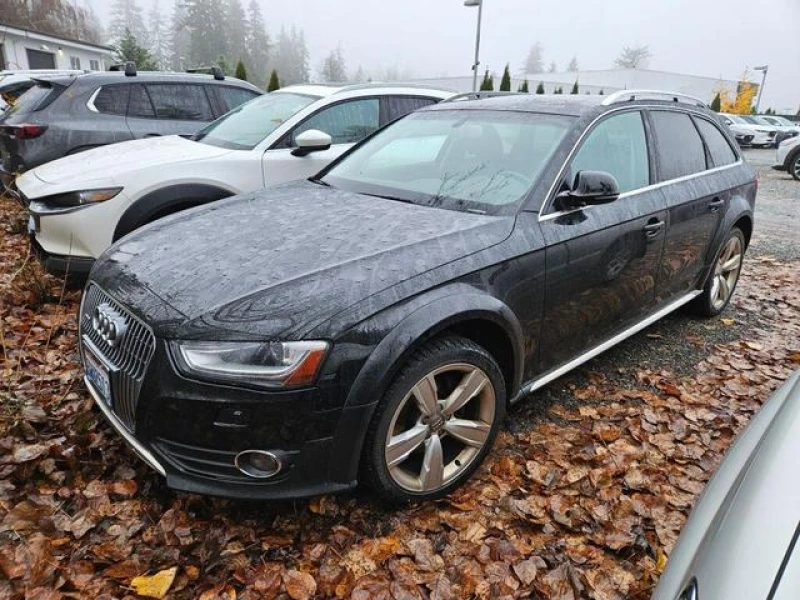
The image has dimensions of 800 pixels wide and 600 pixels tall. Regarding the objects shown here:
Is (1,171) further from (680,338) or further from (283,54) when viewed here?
(283,54)

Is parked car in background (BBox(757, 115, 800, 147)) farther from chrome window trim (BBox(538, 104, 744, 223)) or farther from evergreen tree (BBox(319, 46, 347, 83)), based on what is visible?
evergreen tree (BBox(319, 46, 347, 83))

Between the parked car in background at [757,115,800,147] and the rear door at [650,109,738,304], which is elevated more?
the rear door at [650,109,738,304]

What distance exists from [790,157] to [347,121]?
552 inches

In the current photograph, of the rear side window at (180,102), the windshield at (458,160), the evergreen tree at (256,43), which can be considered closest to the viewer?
the windshield at (458,160)

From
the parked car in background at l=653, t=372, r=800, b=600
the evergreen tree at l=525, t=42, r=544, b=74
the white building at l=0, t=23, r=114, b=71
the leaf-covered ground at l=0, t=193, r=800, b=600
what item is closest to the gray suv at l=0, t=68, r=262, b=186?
the leaf-covered ground at l=0, t=193, r=800, b=600

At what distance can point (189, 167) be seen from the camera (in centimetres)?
416

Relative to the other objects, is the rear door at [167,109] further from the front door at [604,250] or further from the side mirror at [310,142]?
the front door at [604,250]

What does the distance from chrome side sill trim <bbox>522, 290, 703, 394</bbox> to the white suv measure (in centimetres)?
249

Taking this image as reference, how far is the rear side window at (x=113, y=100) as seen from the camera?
5777 millimetres

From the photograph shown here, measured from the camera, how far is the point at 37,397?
9.66ft

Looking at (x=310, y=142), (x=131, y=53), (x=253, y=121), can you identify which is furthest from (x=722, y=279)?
(x=131, y=53)

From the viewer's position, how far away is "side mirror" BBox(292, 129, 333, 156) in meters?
4.15

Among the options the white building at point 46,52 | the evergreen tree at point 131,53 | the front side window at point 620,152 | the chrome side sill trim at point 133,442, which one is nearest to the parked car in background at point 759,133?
the front side window at point 620,152

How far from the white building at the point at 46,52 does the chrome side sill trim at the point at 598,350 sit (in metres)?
26.9
